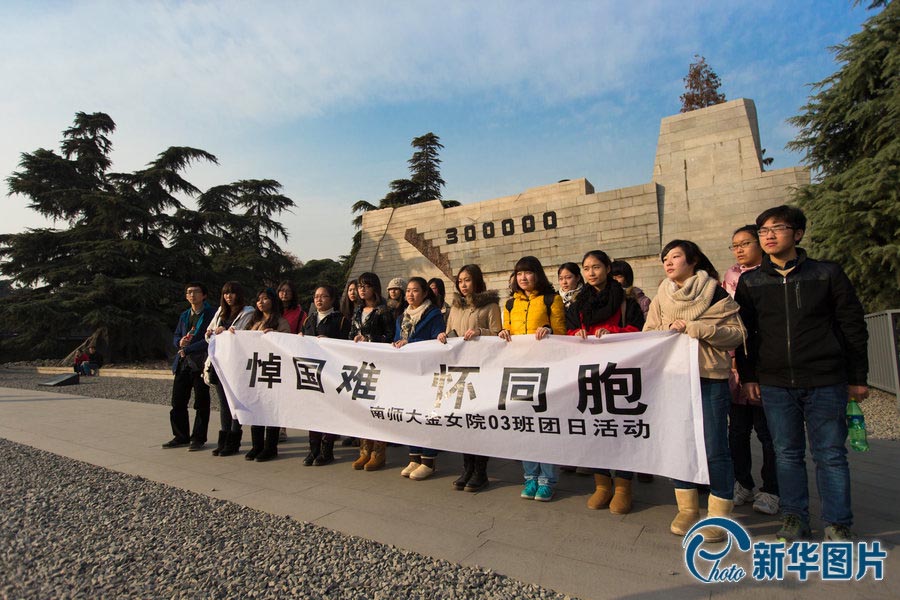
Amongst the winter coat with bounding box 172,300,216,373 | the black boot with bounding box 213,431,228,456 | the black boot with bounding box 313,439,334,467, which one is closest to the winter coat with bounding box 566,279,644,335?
the black boot with bounding box 313,439,334,467

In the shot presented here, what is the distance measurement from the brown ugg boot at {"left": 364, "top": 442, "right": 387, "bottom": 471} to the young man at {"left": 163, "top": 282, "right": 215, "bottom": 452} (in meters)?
2.00

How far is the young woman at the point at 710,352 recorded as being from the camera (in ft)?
8.66

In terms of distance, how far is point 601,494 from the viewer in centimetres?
314

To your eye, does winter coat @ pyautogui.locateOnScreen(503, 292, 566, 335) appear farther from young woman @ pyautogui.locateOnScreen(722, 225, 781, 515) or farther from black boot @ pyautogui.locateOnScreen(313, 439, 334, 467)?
black boot @ pyautogui.locateOnScreen(313, 439, 334, 467)

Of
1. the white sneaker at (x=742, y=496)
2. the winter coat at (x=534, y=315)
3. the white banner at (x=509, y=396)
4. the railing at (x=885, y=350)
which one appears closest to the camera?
the white banner at (x=509, y=396)

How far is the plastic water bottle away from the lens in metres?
2.44

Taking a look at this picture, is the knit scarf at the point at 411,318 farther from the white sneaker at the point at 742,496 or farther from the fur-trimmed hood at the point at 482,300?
the white sneaker at the point at 742,496

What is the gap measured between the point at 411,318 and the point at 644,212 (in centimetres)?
1110

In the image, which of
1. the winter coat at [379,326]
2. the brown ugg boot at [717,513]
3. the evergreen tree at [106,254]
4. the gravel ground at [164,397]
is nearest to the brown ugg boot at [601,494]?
the brown ugg boot at [717,513]

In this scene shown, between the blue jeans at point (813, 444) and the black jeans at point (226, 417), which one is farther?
the black jeans at point (226, 417)

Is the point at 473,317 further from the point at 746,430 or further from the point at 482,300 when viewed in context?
the point at 746,430

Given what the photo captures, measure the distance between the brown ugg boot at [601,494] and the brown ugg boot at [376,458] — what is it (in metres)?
1.84

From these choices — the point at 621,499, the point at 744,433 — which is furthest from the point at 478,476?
the point at 744,433

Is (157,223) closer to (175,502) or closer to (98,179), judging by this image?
(98,179)
